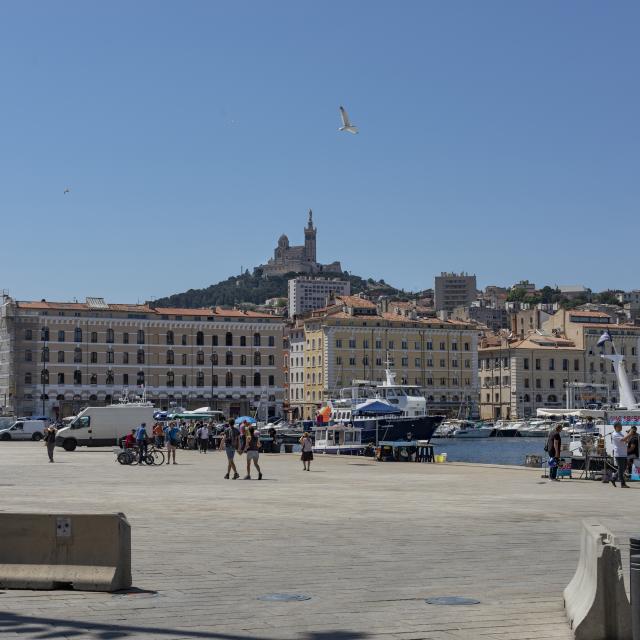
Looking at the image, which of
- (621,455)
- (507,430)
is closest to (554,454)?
(621,455)

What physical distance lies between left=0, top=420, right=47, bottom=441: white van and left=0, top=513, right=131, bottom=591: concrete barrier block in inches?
2656

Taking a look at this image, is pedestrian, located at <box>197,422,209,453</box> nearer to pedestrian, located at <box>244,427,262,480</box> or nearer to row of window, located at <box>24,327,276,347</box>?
pedestrian, located at <box>244,427,262,480</box>

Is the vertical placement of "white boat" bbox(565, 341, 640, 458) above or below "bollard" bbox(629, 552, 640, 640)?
above

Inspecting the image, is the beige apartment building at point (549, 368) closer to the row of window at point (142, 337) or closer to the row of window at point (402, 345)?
the row of window at point (402, 345)

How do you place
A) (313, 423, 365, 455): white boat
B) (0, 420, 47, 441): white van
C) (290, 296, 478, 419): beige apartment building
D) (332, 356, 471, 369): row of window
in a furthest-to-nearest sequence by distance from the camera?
(332, 356, 471, 369): row of window, (290, 296, 478, 419): beige apartment building, (0, 420, 47, 441): white van, (313, 423, 365, 455): white boat

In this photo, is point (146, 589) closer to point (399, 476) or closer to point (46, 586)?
point (46, 586)

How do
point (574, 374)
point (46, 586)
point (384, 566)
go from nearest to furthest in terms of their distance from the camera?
1. point (46, 586)
2. point (384, 566)
3. point (574, 374)

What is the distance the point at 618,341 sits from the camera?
151m

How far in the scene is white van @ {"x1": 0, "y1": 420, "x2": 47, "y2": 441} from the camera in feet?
249

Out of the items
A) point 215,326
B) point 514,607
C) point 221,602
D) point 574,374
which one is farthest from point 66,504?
point 574,374

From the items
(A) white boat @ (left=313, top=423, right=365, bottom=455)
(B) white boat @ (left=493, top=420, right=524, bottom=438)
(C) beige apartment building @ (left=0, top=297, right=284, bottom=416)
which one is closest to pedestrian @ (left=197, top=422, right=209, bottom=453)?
(A) white boat @ (left=313, top=423, right=365, bottom=455)

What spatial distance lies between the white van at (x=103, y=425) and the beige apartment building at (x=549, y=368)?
317 ft

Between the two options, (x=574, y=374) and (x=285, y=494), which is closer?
(x=285, y=494)

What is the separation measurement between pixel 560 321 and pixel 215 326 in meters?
60.0
